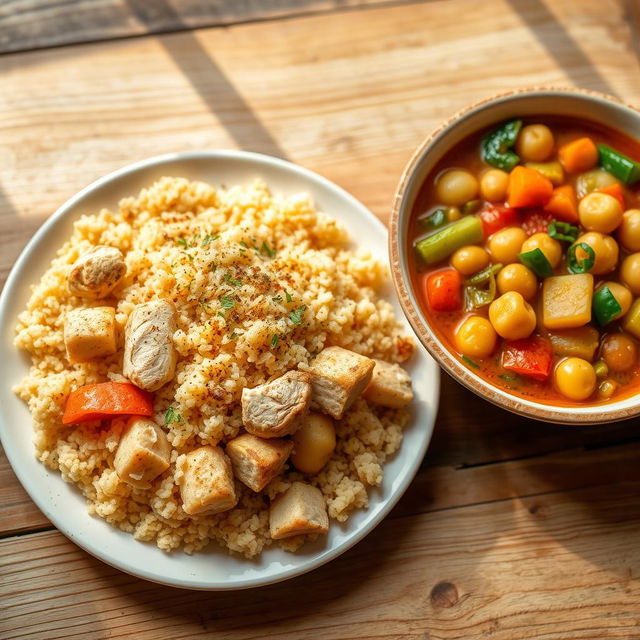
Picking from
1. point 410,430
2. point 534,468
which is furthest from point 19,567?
point 534,468

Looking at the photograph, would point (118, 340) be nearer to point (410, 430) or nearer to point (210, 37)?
point (410, 430)

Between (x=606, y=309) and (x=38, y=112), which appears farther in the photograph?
(x=38, y=112)

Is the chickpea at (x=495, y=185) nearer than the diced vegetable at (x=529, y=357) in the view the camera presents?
Answer: No

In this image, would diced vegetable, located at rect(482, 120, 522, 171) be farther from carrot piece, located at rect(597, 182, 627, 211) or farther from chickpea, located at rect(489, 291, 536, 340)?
chickpea, located at rect(489, 291, 536, 340)

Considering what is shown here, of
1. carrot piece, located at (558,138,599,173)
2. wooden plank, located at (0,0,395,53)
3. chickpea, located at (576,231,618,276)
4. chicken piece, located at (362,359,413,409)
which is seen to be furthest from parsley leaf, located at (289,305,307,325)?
wooden plank, located at (0,0,395,53)

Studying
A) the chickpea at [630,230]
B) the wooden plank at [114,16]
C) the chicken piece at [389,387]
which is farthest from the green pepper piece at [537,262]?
the wooden plank at [114,16]

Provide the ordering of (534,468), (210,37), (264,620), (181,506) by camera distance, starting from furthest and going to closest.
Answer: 1. (210,37)
2. (534,468)
3. (264,620)
4. (181,506)

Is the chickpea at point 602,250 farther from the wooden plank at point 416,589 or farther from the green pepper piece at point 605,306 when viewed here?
the wooden plank at point 416,589
